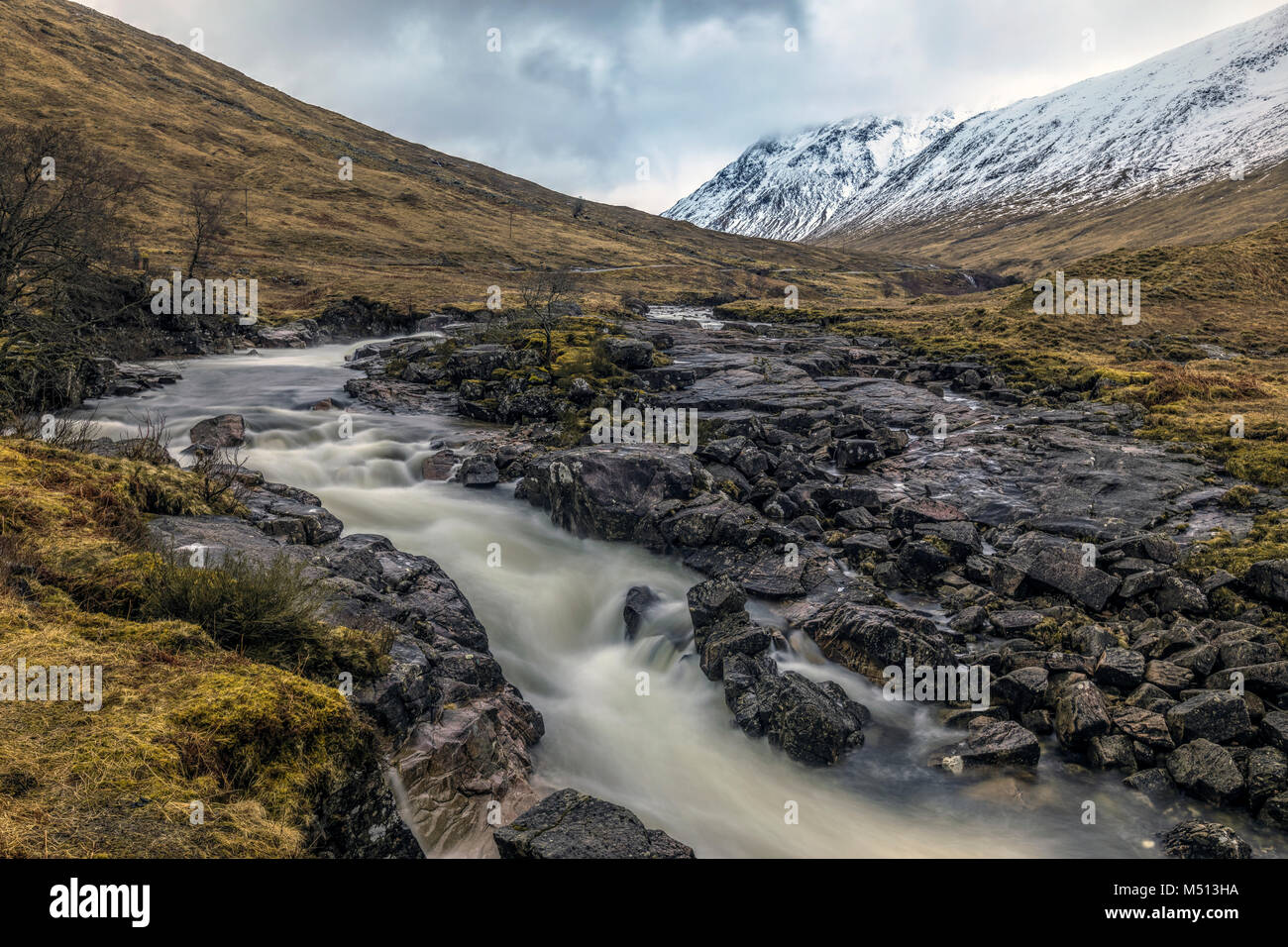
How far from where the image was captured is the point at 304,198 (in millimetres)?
108625

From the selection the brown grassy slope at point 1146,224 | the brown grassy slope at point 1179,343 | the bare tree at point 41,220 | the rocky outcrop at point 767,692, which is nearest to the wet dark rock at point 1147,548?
the brown grassy slope at point 1179,343

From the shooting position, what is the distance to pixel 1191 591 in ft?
36.3

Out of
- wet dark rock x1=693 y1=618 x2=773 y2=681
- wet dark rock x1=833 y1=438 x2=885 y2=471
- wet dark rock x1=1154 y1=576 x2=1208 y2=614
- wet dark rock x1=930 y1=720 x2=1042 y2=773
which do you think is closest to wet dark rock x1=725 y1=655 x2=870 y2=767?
wet dark rock x1=693 y1=618 x2=773 y2=681

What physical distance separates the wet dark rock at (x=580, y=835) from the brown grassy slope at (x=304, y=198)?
54.2 meters

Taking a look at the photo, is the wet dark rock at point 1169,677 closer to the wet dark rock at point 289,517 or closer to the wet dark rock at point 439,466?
the wet dark rock at point 289,517

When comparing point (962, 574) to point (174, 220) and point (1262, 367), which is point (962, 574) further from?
point (174, 220)

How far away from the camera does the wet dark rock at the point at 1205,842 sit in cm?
668

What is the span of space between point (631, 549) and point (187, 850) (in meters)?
12.0

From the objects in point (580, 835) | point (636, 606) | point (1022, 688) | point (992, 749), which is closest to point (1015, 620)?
point (1022, 688)

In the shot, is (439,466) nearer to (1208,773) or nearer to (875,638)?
(875,638)

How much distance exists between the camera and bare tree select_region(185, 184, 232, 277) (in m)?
47.6

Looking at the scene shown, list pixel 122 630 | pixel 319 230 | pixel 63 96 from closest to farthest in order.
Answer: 1. pixel 122 630
2. pixel 319 230
3. pixel 63 96
